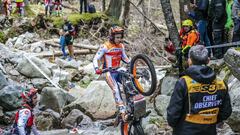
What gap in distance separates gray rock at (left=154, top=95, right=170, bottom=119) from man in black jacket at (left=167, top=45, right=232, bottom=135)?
5.05m

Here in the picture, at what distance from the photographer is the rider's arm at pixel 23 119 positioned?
6.83 m

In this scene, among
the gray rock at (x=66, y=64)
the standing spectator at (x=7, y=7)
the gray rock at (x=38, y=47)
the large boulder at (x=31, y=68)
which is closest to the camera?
the large boulder at (x=31, y=68)

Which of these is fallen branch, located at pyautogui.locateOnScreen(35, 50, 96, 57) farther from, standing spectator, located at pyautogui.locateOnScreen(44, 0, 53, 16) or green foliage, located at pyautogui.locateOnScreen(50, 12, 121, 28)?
standing spectator, located at pyautogui.locateOnScreen(44, 0, 53, 16)

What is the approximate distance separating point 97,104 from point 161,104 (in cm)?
223

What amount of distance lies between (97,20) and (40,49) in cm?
457

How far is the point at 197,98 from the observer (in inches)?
188

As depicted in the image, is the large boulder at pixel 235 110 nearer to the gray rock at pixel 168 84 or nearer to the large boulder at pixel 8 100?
the gray rock at pixel 168 84

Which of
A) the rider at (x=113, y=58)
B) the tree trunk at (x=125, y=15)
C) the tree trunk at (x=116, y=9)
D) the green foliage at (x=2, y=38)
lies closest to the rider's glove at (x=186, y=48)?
the rider at (x=113, y=58)

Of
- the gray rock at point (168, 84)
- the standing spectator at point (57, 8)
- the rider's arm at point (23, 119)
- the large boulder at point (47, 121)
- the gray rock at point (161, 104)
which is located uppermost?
the standing spectator at point (57, 8)

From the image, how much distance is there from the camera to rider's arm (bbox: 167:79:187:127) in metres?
4.72

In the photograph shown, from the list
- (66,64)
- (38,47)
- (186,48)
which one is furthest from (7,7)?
(186,48)

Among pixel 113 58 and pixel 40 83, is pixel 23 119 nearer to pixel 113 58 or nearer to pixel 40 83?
pixel 113 58

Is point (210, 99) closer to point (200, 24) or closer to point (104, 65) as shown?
point (104, 65)

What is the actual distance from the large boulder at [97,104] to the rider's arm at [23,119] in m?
4.79
